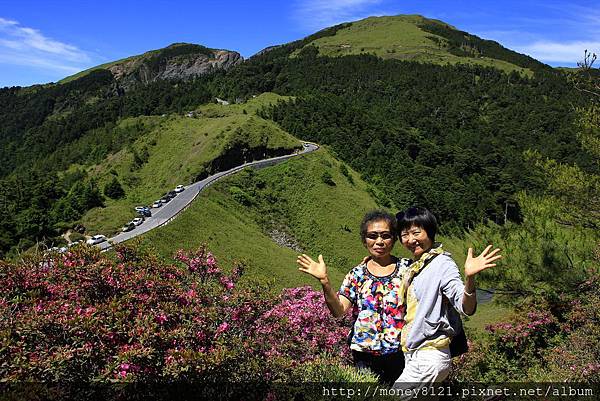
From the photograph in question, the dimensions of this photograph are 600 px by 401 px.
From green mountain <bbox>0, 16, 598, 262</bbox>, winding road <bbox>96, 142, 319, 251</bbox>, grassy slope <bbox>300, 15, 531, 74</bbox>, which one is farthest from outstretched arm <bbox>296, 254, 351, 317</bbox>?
grassy slope <bbox>300, 15, 531, 74</bbox>

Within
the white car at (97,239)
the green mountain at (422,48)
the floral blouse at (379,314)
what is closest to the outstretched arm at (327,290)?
the floral blouse at (379,314)

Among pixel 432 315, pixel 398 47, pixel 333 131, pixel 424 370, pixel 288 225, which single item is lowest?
pixel 288 225

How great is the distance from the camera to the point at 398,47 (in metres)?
173

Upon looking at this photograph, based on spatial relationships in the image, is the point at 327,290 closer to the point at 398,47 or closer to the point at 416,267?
the point at 416,267

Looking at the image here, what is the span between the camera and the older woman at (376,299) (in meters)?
4.92

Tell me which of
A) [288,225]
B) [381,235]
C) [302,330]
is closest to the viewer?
[381,235]

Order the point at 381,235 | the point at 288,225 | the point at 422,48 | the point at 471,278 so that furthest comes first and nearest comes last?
the point at 422,48
the point at 288,225
the point at 381,235
the point at 471,278

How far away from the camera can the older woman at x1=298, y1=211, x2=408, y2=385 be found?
4918 millimetres

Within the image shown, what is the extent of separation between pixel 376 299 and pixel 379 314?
0.52 feet

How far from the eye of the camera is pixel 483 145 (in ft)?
331

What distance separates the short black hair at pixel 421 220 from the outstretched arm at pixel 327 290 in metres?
0.98

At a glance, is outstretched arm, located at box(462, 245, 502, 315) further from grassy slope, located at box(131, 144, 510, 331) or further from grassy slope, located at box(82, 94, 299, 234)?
grassy slope, located at box(82, 94, 299, 234)

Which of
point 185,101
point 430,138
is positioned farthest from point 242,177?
point 430,138

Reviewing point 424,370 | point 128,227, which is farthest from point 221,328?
point 128,227
